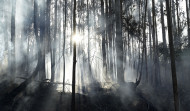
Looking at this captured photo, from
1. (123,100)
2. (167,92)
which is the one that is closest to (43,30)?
(123,100)

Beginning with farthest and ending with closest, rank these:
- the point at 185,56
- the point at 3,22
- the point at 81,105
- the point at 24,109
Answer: the point at 3,22 → the point at 185,56 → the point at 81,105 → the point at 24,109

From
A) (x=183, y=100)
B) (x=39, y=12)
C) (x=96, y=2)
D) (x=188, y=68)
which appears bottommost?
(x=183, y=100)

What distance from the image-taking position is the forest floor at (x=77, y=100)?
33.4 feet

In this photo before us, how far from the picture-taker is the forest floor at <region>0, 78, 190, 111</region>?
10.2 m

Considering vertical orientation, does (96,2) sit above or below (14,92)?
above

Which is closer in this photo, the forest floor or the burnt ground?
the burnt ground

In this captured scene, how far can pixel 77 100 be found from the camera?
10.9 m

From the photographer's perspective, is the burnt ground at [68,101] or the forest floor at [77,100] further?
the forest floor at [77,100]

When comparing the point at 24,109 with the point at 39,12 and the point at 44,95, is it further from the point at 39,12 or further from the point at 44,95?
the point at 39,12

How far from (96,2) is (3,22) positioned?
1198 centimetres

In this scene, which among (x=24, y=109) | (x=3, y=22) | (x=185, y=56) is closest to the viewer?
(x=24, y=109)

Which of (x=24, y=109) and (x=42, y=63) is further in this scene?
(x=42, y=63)

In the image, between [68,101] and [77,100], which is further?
[77,100]

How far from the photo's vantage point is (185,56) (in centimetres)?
1880
